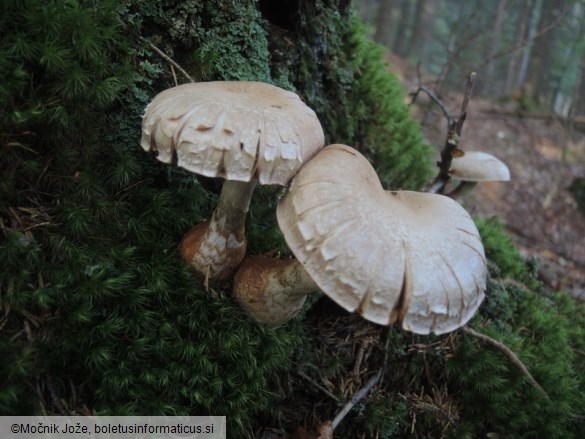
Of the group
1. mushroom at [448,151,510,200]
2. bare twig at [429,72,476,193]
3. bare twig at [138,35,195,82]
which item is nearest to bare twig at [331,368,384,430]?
bare twig at [429,72,476,193]

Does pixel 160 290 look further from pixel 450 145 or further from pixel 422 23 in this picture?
pixel 422 23

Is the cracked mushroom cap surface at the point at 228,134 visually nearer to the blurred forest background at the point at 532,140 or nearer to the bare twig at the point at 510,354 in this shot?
the bare twig at the point at 510,354

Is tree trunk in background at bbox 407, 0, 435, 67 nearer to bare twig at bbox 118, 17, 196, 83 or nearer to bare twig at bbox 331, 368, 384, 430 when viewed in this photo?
bare twig at bbox 118, 17, 196, 83

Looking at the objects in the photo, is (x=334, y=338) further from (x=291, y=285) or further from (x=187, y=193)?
(x=187, y=193)

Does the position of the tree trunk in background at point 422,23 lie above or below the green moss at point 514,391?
above

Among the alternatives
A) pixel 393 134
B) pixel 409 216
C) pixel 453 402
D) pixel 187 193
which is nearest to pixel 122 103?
pixel 187 193

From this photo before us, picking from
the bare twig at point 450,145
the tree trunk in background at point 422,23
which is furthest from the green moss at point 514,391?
the tree trunk in background at point 422,23

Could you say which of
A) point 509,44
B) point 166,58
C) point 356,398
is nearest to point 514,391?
point 356,398
